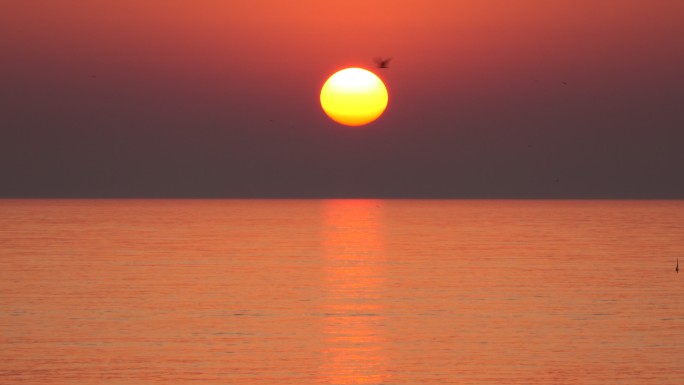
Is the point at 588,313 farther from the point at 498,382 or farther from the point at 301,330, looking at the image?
the point at 498,382

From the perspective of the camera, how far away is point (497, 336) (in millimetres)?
32125

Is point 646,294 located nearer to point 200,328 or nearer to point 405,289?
point 405,289

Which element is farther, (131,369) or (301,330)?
(301,330)

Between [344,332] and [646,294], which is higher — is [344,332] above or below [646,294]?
below

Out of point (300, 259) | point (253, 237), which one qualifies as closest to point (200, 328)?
point (300, 259)

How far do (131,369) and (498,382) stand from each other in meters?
9.36

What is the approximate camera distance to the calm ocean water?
26828 millimetres

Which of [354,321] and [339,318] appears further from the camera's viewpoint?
[339,318]

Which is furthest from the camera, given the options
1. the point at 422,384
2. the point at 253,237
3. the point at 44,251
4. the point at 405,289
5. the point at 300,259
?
the point at 253,237

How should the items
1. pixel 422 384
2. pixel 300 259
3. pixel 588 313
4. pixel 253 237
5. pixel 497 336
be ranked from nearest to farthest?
pixel 422 384, pixel 497 336, pixel 588 313, pixel 300 259, pixel 253 237

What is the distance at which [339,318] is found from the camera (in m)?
36.1

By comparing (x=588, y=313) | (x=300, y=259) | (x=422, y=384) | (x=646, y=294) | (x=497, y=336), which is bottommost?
(x=422, y=384)

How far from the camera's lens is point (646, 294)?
44906 mm

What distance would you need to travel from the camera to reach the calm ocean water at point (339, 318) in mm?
26828
